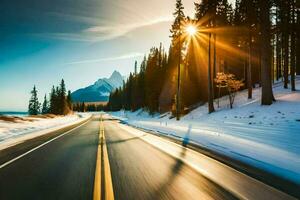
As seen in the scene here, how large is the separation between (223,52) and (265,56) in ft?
101

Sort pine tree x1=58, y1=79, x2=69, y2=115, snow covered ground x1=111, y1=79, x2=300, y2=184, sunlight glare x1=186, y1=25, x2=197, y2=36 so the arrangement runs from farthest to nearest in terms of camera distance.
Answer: pine tree x1=58, y1=79, x2=69, y2=115, sunlight glare x1=186, y1=25, x2=197, y2=36, snow covered ground x1=111, y1=79, x2=300, y2=184

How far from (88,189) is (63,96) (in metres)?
106

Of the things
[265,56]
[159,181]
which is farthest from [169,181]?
[265,56]

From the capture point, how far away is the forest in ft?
105

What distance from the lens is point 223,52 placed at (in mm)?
56688

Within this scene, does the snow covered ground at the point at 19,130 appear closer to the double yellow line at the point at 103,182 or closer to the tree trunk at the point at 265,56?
the double yellow line at the point at 103,182

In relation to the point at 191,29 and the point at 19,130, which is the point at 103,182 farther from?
the point at 191,29

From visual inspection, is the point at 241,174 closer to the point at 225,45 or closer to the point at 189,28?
the point at 189,28

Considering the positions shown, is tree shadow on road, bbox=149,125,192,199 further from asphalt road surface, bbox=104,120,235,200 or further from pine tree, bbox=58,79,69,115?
pine tree, bbox=58,79,69,115

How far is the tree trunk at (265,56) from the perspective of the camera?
86.6ft

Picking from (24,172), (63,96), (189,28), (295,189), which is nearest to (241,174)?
(295,189)

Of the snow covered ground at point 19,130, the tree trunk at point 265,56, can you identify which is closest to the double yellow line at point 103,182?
the snow covered ground at point 19,130

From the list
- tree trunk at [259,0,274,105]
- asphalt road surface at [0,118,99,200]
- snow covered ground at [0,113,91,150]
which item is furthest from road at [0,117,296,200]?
tree trunk at [259,0,274,105]

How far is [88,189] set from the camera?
6027 millimetres
